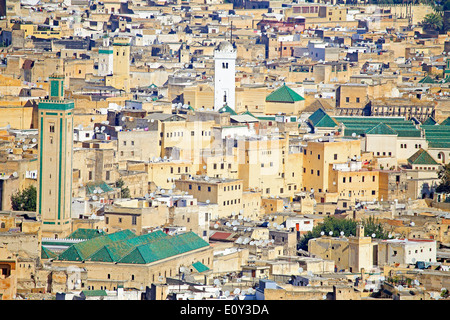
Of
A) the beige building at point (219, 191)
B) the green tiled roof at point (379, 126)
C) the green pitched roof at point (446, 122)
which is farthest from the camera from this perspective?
the green pitched roof at point (446, 122)

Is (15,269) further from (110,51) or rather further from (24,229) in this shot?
(110,51)

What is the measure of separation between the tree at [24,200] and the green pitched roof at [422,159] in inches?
591

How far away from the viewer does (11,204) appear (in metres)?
38.7

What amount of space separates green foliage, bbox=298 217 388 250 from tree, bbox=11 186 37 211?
6984mm

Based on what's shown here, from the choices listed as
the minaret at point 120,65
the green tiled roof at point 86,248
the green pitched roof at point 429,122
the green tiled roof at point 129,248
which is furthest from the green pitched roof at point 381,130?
the green tiled roof at point 86,248

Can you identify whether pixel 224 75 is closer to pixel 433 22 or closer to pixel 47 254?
pixel 47 254

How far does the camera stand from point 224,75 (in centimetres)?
5259

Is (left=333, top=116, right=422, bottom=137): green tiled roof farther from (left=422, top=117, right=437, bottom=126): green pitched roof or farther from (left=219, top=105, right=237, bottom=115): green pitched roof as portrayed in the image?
(left=219, top=105, right=237, bottom=115): green pitched roof

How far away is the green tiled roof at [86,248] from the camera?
1251 inches

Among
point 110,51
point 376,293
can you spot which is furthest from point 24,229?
point 110,51

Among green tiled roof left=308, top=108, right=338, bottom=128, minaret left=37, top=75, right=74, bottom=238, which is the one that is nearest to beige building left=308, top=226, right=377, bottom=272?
minaret left=37, top=75, right=74, bottom=238

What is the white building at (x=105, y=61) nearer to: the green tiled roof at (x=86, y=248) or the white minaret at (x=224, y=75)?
the white minaret at (x=224, y=75)

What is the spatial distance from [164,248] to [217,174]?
459 inches

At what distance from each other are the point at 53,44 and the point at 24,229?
38625 millimetres
